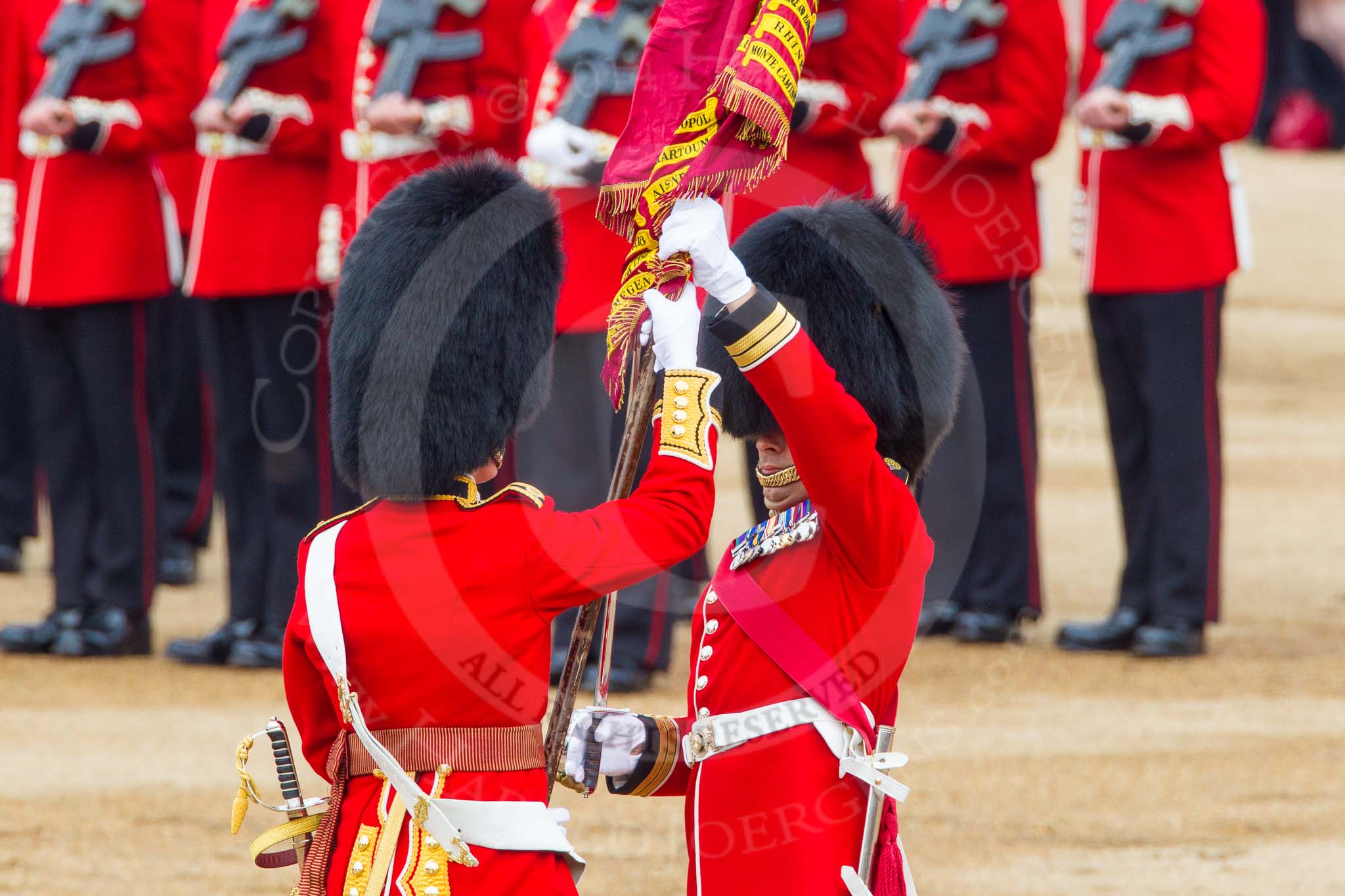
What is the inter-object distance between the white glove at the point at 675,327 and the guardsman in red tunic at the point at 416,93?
2499 millimetres

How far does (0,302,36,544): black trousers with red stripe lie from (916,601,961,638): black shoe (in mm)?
2817

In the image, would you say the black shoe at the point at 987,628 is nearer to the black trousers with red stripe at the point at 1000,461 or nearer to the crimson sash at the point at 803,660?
the black trousers with red stripe at the point at 1000,461

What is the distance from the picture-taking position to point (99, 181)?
4867 millimetres

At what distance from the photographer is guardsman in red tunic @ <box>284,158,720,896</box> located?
6.58ft

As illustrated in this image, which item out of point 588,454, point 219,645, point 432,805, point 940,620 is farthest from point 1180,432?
point 432,805

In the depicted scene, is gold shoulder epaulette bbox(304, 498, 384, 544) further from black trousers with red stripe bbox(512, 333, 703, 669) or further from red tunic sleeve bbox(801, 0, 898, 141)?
red tunic sleeve bbox(801, 0, 898, 141)

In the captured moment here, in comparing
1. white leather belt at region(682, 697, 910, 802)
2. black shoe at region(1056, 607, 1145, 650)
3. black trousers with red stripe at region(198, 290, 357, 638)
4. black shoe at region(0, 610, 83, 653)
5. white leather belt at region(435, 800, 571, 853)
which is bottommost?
black shoe at region(0, 610, 83, 653)

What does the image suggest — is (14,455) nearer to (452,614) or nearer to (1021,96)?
(1021,96)

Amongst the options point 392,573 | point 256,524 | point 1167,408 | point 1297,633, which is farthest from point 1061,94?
point 392,573

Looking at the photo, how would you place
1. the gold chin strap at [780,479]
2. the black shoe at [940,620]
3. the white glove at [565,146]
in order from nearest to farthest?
the gold chin strap at [780,479], the white glove at [565,146], the black shoe at [940,620]

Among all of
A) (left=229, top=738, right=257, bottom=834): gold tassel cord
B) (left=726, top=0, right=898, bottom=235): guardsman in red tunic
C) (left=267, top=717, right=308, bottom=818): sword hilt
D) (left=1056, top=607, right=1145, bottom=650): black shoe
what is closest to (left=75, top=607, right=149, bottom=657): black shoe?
(left=726, top=0, right=898, bottom=235): guardsman in red tunic

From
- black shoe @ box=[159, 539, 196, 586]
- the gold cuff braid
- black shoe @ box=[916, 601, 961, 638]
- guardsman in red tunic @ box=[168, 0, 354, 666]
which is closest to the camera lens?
the gold cuff braid

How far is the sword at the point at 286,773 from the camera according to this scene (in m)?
2.10

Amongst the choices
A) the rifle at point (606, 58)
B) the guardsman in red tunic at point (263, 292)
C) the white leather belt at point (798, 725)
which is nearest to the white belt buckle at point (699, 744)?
the white leather belt at point (798, 725)
